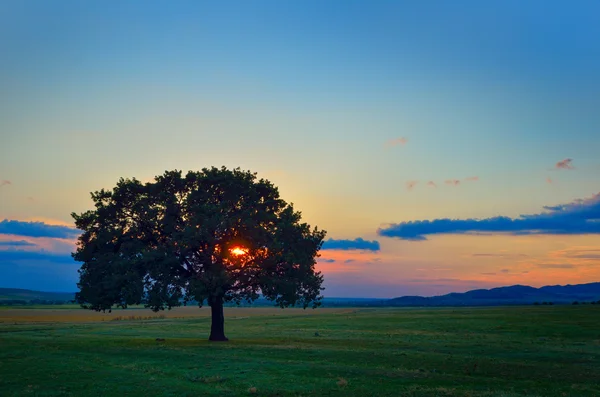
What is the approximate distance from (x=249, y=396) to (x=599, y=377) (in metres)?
21.8

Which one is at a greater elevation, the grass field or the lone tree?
the lone tree

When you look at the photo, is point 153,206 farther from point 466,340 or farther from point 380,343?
point 466,340

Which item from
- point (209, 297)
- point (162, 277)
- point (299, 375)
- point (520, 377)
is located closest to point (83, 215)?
point (162, 277)

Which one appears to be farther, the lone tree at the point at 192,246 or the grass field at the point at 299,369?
the lone tree at the point at 192,246

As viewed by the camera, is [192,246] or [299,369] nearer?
[299,369]

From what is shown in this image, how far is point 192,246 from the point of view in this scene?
50.8m

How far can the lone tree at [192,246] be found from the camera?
164 ft

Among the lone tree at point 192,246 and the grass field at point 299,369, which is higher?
the lone tree at point 192,246

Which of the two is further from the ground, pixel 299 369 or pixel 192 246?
pixel 192 246

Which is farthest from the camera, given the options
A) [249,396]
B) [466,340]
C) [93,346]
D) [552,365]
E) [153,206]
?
[466,340]

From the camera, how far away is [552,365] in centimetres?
3809

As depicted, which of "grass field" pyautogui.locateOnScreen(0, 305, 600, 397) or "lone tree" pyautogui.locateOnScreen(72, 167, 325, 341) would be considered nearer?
"grass field" pyautogui.locateOnScreen(0, 305, 600, 397)

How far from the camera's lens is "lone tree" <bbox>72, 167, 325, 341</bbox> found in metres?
50.0

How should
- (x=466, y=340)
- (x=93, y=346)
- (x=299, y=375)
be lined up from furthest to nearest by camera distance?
1. (x=466, y=340)
2. (x=93, y=346)
3. (x=299, y=375)
